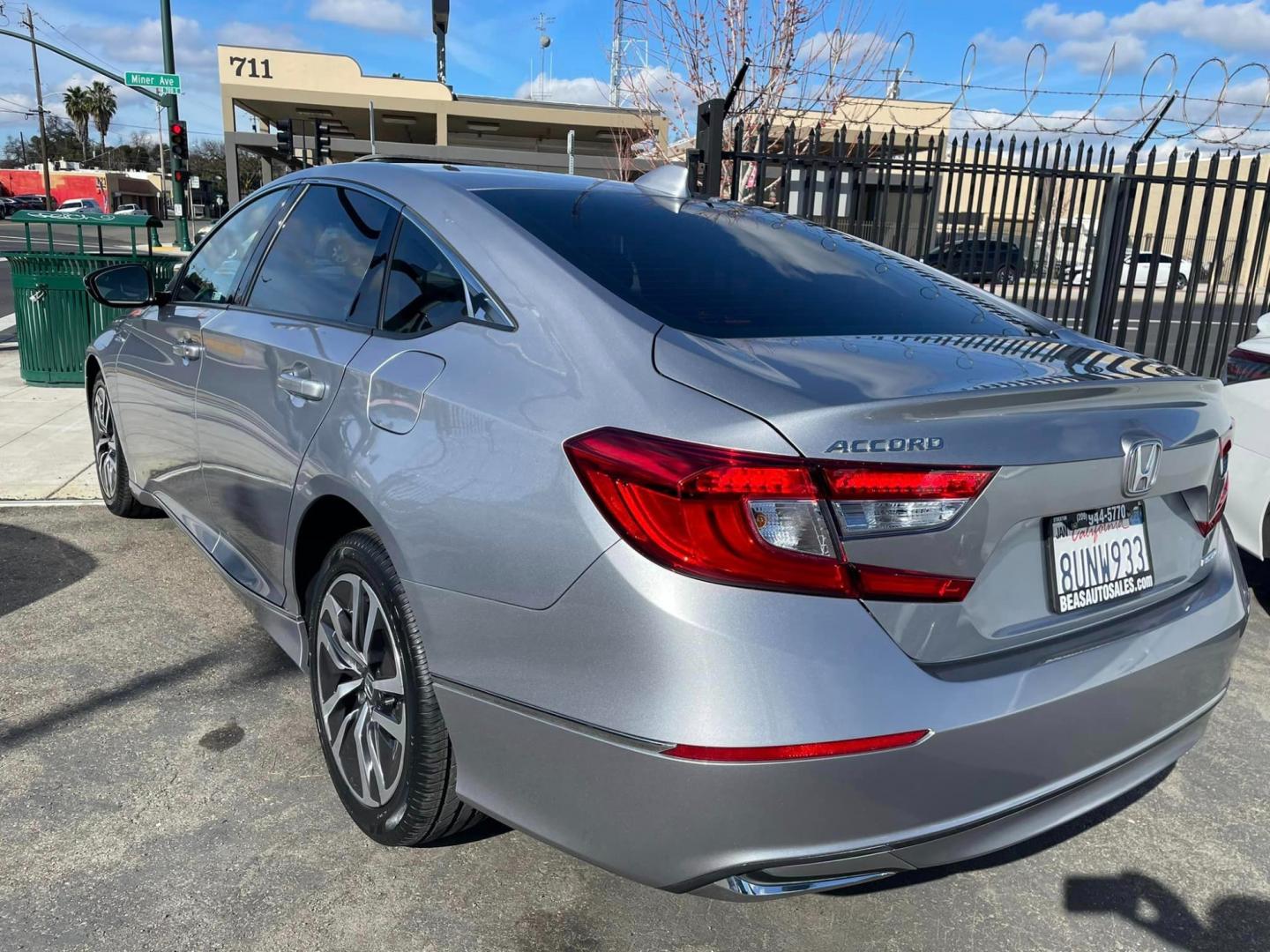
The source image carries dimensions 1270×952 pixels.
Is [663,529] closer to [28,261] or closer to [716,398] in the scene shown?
[716,398]

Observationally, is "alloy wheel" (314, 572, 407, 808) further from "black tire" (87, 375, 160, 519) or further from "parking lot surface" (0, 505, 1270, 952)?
"black tire" (87, 375, 160, 519)

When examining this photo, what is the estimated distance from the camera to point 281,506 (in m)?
2.69

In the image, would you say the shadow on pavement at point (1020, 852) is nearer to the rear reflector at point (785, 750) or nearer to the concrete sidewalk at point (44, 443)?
the rear reflector at point (785, 750)

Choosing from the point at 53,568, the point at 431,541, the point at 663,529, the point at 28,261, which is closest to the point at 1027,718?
the point at 663,529

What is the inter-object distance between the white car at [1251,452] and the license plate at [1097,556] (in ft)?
7.52

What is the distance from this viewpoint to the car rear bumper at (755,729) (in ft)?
5.35

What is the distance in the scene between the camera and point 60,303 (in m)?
8.30

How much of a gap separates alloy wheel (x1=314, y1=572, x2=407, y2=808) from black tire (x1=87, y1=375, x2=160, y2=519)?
2.55m

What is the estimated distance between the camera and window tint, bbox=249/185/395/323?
2701 mm

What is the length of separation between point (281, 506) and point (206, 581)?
1.80 metres

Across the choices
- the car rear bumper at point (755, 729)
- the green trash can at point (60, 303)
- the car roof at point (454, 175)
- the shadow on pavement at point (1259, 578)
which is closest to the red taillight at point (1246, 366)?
the shadow on pavement at point (1259, 578)

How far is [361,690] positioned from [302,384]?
2.62ft

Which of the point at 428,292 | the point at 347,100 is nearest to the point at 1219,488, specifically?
the point at 428,292

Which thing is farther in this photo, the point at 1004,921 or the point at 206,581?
the point at 206,581
